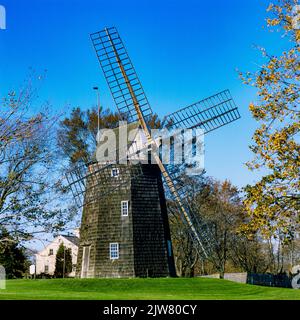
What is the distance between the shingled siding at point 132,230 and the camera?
31.8m

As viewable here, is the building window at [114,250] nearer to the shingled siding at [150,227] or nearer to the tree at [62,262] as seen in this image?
the shingled siding at [150,227]

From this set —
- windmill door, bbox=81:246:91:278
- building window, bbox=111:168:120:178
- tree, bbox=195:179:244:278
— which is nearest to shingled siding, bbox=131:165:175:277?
building window, bbox=111:168:120:178

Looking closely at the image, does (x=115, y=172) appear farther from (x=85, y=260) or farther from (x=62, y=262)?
(x=62, y=262)

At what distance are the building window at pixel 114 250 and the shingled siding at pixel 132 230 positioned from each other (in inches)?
7.0

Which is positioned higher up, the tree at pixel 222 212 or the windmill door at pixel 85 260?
the tree at pixel 222 212

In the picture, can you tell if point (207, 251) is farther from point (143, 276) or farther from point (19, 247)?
point (19, 247)

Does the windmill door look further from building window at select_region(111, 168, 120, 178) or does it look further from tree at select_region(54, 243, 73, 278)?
tree at select_region(54, 243, 73, 278)

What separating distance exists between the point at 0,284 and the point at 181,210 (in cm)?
1743

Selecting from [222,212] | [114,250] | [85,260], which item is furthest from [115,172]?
[222,212]

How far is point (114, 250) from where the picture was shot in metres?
32.2

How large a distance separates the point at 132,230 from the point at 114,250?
1.52 meters

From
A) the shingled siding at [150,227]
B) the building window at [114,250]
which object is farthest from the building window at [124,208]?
the building window at [114,250]

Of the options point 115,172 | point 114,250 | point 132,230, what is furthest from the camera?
point 115,172

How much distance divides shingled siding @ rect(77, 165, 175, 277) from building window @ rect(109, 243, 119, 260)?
0.59 ft
